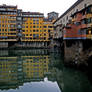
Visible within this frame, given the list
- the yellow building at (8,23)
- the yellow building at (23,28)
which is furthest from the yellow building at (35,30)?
the yellow building at (8,23)

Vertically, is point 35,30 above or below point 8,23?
below

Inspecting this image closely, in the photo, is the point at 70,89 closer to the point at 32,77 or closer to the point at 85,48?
the point at 32,77

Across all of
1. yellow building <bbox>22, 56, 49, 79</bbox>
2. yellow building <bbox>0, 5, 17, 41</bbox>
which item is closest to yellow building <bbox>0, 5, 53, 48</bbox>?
yellow building <bbox>0, 5, 17, 41</bbox>

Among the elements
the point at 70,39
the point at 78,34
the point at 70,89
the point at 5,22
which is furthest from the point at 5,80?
the point at 5,22

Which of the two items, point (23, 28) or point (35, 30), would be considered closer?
point (23, 28)

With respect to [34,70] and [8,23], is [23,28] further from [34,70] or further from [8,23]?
[34,70]

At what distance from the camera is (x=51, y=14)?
3617 inches

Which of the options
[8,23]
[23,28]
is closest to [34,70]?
[8,23]

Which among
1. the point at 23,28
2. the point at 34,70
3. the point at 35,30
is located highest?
the point at 23,28

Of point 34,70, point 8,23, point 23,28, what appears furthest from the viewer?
point 23,28

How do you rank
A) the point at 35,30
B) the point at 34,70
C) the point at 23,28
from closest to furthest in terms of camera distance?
1. the point at 34,70
2. the point at 23,28
3. the point at 35,30

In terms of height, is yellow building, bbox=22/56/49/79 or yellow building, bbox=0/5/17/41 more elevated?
yellow building, bbox=0/5/17/41

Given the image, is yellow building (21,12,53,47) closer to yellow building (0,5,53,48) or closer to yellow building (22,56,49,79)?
yellow building (0,5,53,48)

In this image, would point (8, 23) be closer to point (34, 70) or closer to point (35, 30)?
point (35, 30)
